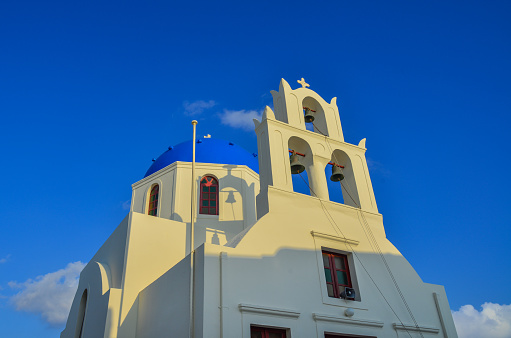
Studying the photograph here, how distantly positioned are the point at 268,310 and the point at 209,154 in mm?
10036

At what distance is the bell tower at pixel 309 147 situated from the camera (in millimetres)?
12688

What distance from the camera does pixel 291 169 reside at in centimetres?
1370

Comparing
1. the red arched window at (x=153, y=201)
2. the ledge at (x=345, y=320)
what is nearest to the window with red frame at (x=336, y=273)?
the ledge at (x=345, y=320)

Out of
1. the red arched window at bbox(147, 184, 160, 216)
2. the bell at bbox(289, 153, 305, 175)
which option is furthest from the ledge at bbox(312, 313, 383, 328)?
the red arched window at bbox(147, 184, 160, 216)

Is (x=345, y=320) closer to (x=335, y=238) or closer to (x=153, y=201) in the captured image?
(x=335, y=238)

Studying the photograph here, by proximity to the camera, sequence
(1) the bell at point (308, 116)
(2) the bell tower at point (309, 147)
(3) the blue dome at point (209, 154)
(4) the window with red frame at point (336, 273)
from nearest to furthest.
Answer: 1. (4) the window with red frame at point (336, 273)
2. (2) the bell tower at point (309, 147)
3. (1) the bell at point (308, 116)
4. (3) the blue dome at point (209, 154)

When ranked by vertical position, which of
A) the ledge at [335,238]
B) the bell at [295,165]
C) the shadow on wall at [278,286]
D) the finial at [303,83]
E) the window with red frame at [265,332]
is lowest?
the window with red frame at [265,332]

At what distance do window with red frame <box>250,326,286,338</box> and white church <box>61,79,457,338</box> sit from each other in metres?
0.02

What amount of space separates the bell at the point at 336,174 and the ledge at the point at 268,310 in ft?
17.1

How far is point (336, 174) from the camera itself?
1412 cm

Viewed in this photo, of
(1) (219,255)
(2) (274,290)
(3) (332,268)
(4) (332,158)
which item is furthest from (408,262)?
(1) (219,255)

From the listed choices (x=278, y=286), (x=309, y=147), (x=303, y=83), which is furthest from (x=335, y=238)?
(x=303, y=83)

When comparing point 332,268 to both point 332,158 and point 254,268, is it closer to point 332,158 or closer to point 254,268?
point 254,268

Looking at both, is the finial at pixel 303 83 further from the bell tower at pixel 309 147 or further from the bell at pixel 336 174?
the bell at pixel 336 174
